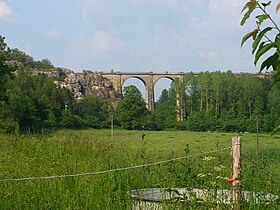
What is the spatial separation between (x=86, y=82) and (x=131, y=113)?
3338 centimetres

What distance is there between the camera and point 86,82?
330 ft

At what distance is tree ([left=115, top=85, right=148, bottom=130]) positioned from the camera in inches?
2683

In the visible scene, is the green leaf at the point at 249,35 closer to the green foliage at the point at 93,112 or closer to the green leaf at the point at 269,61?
the green leaf at the point at 269,61

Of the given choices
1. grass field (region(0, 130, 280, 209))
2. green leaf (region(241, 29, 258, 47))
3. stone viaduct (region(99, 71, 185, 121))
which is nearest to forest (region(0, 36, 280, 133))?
stone viaduct (region(99, 71, 185, 121))

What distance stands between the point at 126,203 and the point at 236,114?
6487 centimetres

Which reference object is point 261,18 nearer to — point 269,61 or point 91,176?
point 269,61

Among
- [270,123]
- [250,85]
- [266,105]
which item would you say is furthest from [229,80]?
[270,123]

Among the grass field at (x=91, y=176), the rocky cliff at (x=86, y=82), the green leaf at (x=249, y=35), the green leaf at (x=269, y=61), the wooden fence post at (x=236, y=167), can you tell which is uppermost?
the rocky cliff at (x=86, y=82)

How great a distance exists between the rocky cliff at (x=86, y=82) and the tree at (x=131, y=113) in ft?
73.2

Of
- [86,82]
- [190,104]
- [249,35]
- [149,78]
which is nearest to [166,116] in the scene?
[190,104]

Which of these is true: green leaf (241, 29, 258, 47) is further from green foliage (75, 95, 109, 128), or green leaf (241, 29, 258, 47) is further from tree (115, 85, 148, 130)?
tree (115, 85, 148, 130)

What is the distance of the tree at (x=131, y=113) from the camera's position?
68150 mm

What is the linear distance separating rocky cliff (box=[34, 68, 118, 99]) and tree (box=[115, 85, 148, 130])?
22318 mm

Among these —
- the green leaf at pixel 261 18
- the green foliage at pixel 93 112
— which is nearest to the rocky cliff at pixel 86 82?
the green foliage at pixel 93 112
